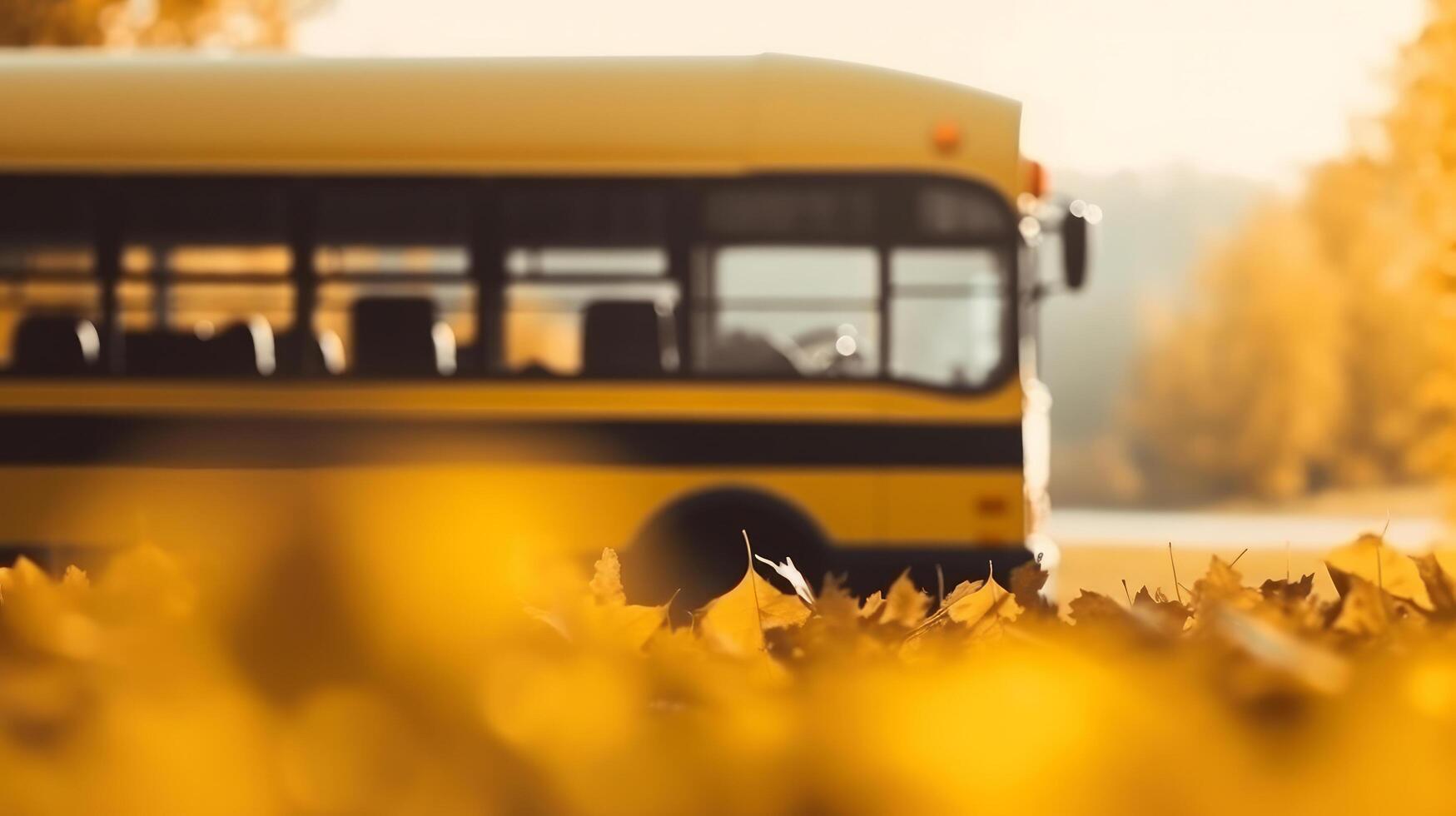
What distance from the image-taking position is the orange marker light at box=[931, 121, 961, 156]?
8898mm

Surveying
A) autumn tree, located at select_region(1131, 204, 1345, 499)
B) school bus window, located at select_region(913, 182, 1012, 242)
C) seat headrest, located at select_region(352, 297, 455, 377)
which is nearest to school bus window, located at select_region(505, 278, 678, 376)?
seat headrest, located at select_region(352, 297, 455, 377)

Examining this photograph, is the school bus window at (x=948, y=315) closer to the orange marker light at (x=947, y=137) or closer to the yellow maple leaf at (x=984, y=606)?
the orange marker light at (x=947, y=137)

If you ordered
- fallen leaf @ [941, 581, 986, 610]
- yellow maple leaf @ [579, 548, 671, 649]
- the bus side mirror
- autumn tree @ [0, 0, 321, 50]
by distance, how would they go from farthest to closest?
autumn tree @ [0, 0, 321, 50] < the bus side mirror < fallen leaf @ [941, 581, 986, 610] < yellow maple leaf @ [579, 548, 671, 649]

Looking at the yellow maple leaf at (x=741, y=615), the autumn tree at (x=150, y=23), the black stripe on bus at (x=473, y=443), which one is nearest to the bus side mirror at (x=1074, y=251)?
the black stripe on bus at (x=473, y=443)

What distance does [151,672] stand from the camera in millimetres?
1326

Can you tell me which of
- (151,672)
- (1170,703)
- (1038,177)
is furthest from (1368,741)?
(1038,177)

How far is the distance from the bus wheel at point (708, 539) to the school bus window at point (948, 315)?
2.88ft

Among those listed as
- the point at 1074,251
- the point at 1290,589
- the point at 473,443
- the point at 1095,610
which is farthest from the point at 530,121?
the point at 1095,610

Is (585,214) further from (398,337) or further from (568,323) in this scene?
(398,337)

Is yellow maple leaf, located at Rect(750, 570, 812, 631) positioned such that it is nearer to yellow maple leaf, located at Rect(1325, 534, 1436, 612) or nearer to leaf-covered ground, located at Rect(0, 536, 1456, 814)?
leaf-covered ground, located at Rect(0, 536, 1456, 814)

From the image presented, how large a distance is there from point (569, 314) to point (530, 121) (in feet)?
3.21

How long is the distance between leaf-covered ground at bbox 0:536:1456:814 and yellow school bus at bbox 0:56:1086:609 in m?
7.16

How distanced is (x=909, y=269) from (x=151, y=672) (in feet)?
24.9

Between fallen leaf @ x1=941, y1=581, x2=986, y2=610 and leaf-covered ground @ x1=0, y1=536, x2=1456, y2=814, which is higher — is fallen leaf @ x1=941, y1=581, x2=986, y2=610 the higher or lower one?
the lower one
